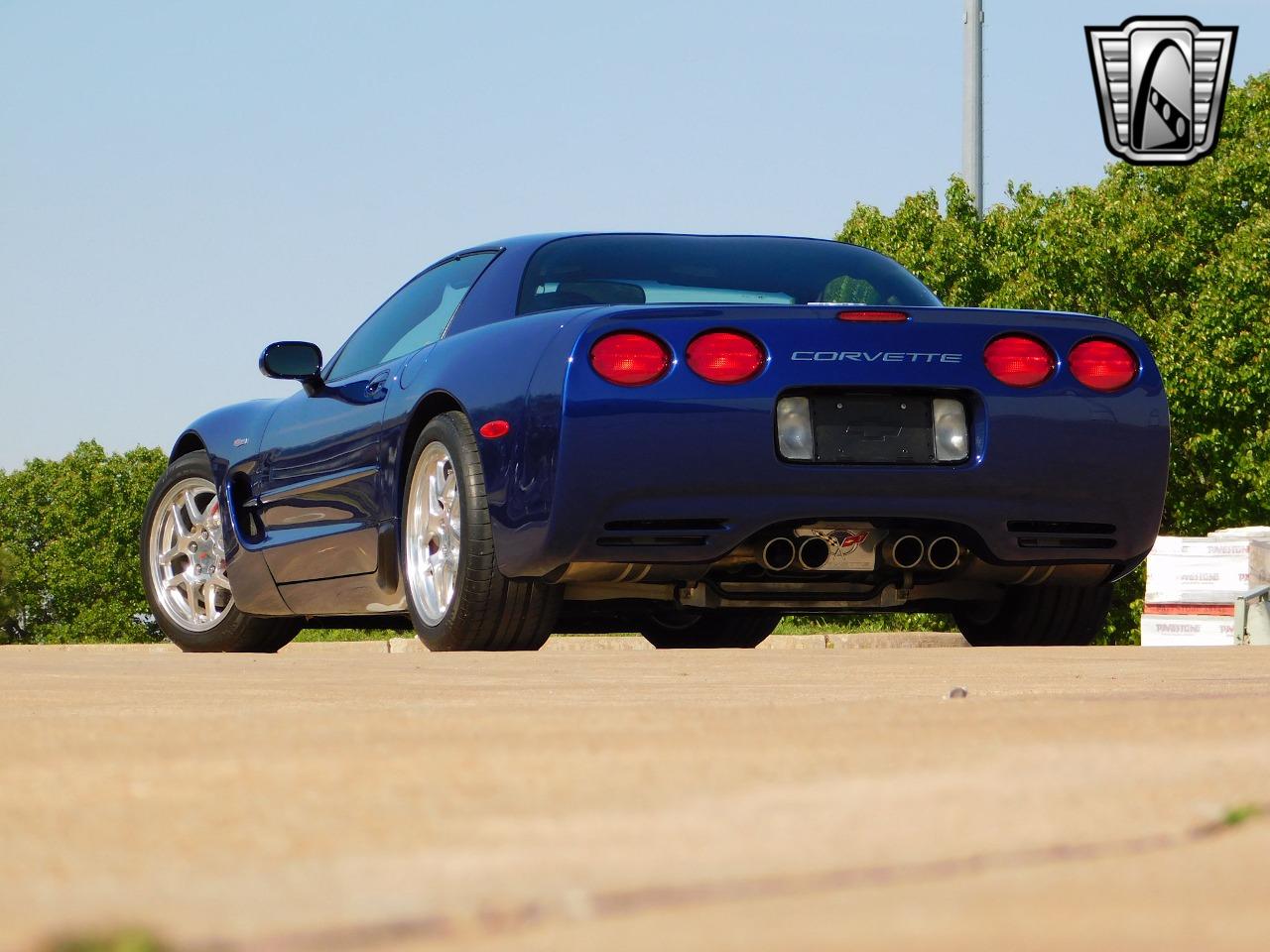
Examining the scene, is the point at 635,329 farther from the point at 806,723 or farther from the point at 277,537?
the point at 806,723

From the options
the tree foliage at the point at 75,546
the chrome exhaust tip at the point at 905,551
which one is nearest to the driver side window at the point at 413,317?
the chrome exhaust tip at the point at 905,551

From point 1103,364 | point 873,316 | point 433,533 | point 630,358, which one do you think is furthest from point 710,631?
point 630,358

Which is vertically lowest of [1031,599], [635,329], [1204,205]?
[1031,599]

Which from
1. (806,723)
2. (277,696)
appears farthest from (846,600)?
(806,723)

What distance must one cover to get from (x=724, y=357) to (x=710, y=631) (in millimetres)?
3562

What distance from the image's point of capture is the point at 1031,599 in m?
7.56

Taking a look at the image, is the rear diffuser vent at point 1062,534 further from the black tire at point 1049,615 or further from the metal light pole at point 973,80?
the metal light pole at point 973,80

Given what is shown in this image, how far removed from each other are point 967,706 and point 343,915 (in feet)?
7.33

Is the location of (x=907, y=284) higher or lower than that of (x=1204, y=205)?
lower

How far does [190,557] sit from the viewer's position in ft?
29.8

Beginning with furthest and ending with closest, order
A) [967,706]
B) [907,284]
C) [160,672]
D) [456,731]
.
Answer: [907,284] → [160,672] → [967,706] → [456,731]

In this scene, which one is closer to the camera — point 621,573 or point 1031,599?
point 621,573

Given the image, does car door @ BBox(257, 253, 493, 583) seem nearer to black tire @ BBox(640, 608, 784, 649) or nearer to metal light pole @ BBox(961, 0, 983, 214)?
black tire @ BBox(640, 608, 784, 649)

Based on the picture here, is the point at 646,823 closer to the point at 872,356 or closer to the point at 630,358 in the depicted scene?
the point at 630,358
